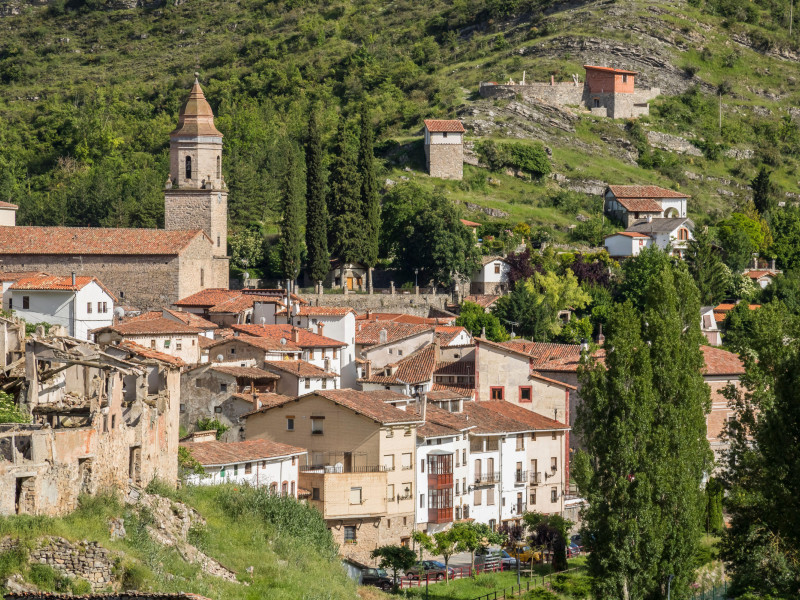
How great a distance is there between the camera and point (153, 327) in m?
63.9

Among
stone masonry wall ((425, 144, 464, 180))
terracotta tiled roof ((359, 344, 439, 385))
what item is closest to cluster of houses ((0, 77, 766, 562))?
terracotta tiled roof ((359, 344, 439, 385))

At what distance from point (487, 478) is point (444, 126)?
181 feet

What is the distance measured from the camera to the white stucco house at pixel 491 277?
9306 centimetres

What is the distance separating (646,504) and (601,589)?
2.55 metres

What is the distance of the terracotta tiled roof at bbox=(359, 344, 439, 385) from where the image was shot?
60969mm

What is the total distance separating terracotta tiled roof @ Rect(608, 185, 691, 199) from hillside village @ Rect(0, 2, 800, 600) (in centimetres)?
22

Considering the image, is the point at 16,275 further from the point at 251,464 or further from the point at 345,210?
the point at 251,464

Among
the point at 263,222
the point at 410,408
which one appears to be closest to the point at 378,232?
the point at 263,222

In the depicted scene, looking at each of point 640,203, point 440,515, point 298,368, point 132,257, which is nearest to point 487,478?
point 440,515

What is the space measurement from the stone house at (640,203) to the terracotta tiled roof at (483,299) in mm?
20820

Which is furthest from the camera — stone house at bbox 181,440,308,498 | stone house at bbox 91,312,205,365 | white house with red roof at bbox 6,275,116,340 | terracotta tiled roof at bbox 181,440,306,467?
white house with red roof at bbox 6,275,116,340

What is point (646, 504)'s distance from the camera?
4172 cm

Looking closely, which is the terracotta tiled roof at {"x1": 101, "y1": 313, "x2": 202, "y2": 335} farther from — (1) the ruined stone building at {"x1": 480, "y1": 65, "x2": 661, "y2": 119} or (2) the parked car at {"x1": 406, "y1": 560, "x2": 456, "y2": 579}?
(1) the ruined stone building at {"x1": 480, "y1": 65, "x2": 661, "y2": 119}

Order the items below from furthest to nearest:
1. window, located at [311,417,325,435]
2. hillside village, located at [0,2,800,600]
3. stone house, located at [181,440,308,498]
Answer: window, located at [311,417,325,435] < stone house, located at [181,440,308,498] < hillside village, located at [0,2,800,600]
